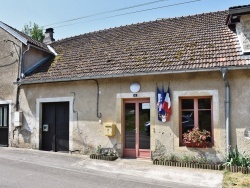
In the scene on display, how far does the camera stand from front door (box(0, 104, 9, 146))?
12312mm

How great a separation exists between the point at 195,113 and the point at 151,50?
11.5 ft

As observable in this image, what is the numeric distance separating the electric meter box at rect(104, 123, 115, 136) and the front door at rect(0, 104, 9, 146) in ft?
19.0

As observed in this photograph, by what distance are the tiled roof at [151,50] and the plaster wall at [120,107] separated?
0.44 meters

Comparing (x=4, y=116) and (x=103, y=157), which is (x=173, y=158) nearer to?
(x=103, y=157)

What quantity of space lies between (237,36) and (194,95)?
3075 millimetres

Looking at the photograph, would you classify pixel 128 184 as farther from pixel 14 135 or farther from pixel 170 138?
pixel 14 135

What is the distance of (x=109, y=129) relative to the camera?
9.58m

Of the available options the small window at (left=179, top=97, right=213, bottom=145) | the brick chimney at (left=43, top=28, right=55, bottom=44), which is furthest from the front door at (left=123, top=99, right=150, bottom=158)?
the brick chimney at (left=43, top=28, right=55, bottom=44)

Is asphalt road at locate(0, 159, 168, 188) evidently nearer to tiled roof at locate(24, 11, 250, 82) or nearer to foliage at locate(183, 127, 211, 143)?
foliage at locate(183, 127, 211, 143)

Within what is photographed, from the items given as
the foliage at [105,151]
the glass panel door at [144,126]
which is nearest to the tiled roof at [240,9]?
the glass panel door at [144,126]

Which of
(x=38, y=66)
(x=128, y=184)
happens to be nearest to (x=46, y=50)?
(x=38, y=66)

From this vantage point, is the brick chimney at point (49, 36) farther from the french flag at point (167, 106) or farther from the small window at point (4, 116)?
the french flag at point (167, 106)

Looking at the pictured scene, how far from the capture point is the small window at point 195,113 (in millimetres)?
8727

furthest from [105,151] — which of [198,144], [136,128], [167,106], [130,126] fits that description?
[198,144]
